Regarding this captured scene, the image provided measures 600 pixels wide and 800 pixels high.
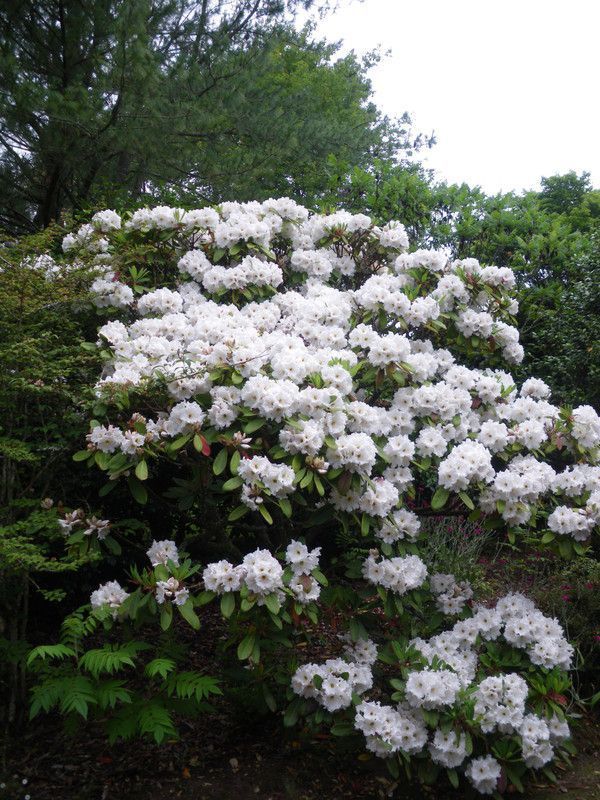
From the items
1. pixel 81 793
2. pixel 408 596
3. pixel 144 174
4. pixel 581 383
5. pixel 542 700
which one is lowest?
pixel 81 793

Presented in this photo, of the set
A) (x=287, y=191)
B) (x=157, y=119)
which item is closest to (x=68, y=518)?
(x=157, y=119)

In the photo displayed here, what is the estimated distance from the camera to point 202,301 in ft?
11.6

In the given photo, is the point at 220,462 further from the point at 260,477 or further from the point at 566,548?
the point at 566,548

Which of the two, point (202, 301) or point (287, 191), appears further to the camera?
point (287, 191)

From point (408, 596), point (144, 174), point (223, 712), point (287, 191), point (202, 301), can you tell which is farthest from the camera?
point (287, 191)

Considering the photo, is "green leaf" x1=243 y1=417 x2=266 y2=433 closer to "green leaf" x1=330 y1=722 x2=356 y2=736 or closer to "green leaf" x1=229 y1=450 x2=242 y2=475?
"green leaf" x1=229 y1=450 x2=242 y2=475

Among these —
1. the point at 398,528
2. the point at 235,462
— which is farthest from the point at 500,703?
the point at 235,462

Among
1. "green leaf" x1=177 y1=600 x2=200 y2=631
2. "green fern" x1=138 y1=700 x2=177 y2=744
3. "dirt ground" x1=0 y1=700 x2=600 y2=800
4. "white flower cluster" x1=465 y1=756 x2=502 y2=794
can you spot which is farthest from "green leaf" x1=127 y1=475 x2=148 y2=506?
"white flower cluster" x1=465 y1=756 x2=502 y2=794

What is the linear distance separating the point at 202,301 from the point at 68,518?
127cm

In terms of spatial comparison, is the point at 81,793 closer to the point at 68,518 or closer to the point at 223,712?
the point at 223,712

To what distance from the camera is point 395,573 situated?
2.84 m

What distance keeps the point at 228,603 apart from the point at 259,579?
0.51 ft

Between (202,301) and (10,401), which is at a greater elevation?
(202,301)

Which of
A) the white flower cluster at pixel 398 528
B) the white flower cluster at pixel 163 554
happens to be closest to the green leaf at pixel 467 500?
the white flower cluster at pixel 398 528
